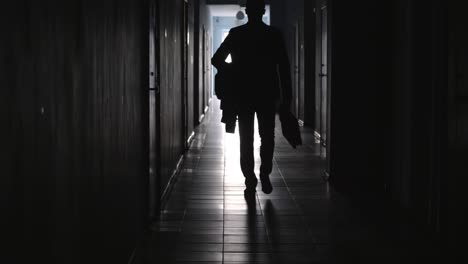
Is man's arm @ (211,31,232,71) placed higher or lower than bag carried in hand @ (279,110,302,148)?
higher

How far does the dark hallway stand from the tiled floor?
0.02 m

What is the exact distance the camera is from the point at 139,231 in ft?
13.4

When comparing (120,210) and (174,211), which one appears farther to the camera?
(174,211)

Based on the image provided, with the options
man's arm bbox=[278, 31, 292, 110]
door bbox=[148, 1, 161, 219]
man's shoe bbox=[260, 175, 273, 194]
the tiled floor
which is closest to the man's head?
man's arm bbox=[278, 31, 292, 110]

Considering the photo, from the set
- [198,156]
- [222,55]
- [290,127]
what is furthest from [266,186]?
[198,156]

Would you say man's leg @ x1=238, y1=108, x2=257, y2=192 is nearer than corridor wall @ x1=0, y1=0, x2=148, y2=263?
No

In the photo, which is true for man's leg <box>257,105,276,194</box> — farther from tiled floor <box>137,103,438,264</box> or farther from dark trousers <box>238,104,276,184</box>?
tiled floor <box>137,103,438,264</box>

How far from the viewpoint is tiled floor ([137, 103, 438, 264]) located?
376cm

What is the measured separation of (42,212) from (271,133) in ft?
12.5

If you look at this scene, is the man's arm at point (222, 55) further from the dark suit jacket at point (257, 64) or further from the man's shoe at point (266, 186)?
the man's shoe at point (266, 186)

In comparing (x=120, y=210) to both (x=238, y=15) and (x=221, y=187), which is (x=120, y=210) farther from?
(x=238, y=15)

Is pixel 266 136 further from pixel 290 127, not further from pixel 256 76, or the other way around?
pixel 256 76

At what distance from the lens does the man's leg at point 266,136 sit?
5445mm

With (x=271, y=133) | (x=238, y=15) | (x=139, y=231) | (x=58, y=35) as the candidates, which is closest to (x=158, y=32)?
(x=271, y=133)
